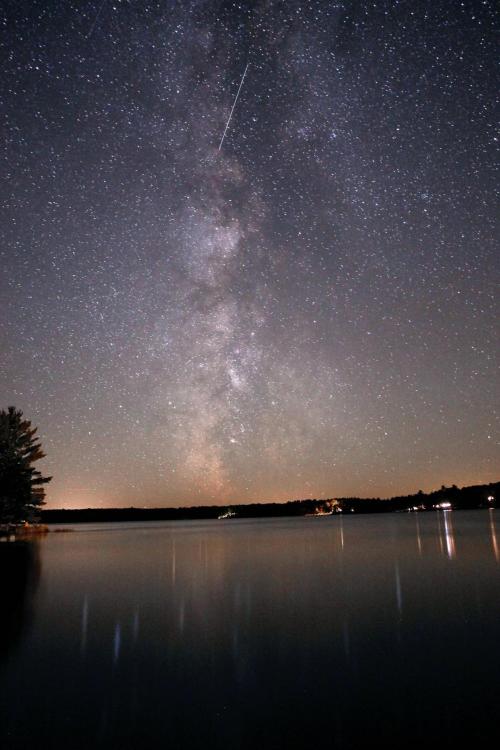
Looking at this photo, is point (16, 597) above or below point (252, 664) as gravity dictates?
below

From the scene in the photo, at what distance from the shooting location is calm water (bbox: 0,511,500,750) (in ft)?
19.8

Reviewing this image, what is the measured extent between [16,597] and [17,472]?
113ft

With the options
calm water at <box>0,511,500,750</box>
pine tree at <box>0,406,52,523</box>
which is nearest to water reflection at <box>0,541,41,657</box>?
calm water at <box>0,511,500,750</box>

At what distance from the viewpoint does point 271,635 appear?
432 inches

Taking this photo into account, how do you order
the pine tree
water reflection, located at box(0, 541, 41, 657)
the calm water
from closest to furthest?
1. the calm water
2. water reflection, located at box(0, 541, 41, 657)
3. the pine tree

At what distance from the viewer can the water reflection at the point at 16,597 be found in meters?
11.0

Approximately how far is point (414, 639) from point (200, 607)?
21.5 ft

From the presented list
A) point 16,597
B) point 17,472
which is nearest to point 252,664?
point 16,597

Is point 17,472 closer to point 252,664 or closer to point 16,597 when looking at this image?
point 16,597

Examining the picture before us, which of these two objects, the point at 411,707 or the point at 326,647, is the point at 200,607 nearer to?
the point at 326,647

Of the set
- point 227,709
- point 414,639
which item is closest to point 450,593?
point 414,639

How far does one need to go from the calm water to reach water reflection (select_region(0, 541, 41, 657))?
6 centimetres

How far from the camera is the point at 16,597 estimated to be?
53.1 ft

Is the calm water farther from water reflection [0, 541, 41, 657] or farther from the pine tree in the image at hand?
the pine tree
